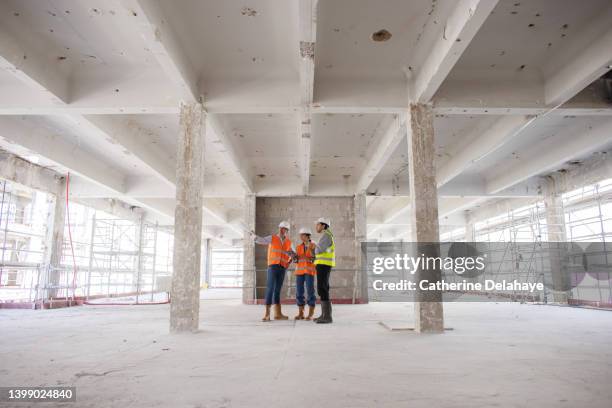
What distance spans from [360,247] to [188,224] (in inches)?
307

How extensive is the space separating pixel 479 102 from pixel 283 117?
3.66m

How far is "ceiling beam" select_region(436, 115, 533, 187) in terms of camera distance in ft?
23.9

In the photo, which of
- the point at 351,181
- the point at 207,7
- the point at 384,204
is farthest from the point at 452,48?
the point at 384,204

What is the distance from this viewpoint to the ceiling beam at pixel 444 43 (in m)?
4.12

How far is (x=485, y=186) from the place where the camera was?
43.1 feet

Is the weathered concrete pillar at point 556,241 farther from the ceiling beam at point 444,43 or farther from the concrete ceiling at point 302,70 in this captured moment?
the ceiling beam at point 444,43

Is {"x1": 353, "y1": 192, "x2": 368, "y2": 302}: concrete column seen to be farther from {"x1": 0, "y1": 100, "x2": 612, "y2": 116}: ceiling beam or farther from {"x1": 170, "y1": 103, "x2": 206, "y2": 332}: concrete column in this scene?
{"x1": 170, "y1": 103, "x2": 206, "y2": 332}: concrete column

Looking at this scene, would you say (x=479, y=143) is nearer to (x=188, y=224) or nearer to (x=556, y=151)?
(x=556, y=151)

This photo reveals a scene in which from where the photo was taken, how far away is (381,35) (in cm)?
532

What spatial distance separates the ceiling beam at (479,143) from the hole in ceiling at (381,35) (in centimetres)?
317

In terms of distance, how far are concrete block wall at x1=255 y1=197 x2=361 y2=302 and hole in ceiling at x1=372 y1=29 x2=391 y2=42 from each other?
7.97 metres

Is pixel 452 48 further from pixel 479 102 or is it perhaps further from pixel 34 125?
pixel 34 125

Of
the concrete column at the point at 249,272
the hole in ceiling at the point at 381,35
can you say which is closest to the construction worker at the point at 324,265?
the hole in ceiling at the point at 381,35

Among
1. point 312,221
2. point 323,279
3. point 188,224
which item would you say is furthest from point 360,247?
point 188,224
